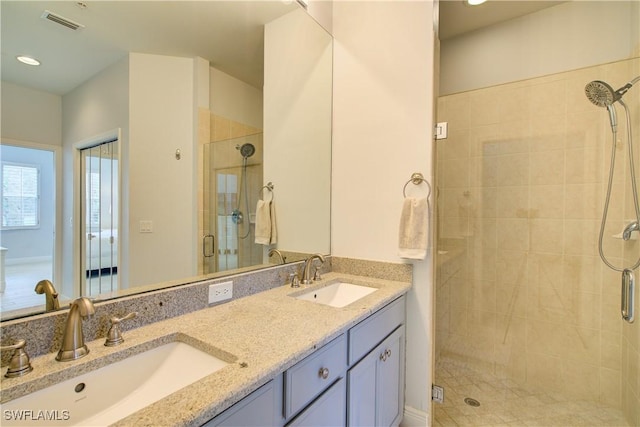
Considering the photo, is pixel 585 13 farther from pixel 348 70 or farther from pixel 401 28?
pixel 348 70

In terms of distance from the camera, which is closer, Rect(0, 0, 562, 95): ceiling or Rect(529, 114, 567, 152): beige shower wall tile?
Rect(0, 0, 562, 95): ceiling

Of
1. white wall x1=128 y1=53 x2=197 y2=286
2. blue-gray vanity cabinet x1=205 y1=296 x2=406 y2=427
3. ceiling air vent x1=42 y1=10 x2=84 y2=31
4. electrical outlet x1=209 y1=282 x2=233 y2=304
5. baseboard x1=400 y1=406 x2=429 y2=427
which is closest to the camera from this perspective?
blue-gray vanity cabinet x1=205 y1=296 x2=406 y2=427

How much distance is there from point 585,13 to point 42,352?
335 centimetres

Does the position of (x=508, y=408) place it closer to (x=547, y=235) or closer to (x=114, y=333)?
(x=547, y=235)

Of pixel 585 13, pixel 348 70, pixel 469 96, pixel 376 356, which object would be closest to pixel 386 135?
pixel 348 70

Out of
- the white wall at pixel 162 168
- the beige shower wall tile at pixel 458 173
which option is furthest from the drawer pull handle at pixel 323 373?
the beige shower wall tile at pixel 458 173

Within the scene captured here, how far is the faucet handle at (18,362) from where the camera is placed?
0.69 meters

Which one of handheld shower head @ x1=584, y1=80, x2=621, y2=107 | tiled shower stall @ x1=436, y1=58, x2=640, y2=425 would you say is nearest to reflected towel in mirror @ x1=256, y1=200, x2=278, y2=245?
tiled shower stall @ x1=436, y1=58, x2=640, y2=425

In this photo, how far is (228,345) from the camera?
2.88 ft

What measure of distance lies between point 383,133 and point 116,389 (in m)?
1.66

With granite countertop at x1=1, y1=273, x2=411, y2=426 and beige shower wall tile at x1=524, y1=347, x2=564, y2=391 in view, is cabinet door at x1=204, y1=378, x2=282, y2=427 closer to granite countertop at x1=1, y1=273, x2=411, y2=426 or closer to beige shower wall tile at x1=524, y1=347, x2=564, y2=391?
granite countertop at x1=1, y1=273, x2=411, y2=426

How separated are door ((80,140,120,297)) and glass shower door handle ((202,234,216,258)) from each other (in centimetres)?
33

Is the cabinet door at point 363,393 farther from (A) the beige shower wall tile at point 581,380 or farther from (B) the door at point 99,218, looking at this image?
(A) the beige shower wall tile at point 581,380

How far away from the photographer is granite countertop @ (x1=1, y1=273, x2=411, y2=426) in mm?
620
